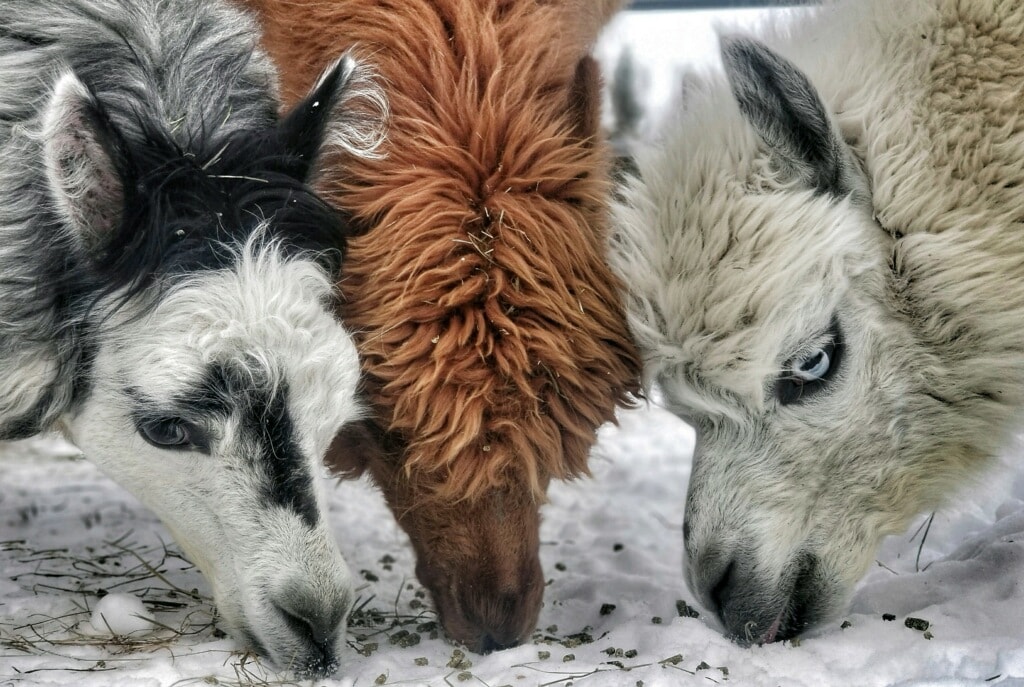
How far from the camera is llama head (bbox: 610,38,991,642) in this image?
3.22 m

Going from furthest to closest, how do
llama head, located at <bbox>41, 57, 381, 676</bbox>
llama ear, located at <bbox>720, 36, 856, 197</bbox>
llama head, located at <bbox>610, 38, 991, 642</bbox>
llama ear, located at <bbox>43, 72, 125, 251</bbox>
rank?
llama head, located at <bbox>610, 38, 991, 642</bbox> < llama ear, located at <bbox>720, 36, 856, 197</bbox> < llama head, located at <bbox>41, 57, 381, 676</bbox> < llama ear, located at <bbox>43, 72, 125, 251</bbox>

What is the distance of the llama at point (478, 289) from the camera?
329 cm

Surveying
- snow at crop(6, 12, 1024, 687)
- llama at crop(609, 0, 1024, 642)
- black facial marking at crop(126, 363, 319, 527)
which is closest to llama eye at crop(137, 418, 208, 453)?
black facial marking at crop(126, 363, 319, 527)

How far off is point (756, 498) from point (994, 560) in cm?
112

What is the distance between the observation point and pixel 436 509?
346 cm

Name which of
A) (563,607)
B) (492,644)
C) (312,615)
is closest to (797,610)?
(492,644)

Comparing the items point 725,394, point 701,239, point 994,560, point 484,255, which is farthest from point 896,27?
point 994,560

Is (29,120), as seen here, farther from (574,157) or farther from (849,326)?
(849,326)

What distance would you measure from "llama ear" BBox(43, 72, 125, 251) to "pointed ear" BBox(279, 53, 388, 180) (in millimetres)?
532

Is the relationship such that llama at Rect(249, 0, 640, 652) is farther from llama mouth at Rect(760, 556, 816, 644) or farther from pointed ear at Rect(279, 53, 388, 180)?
llama mouth at Rect(760, 556, 816, 644)

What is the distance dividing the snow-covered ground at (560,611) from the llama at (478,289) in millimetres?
355

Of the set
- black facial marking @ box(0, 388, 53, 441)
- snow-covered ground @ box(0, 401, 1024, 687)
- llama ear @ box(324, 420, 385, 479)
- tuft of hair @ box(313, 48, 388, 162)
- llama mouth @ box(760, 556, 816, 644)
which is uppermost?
tuft of hair @ box(313, 48, 388, 162)

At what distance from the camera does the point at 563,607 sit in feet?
13.9

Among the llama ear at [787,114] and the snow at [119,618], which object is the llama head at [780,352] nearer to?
the llama ear at [787,114]
